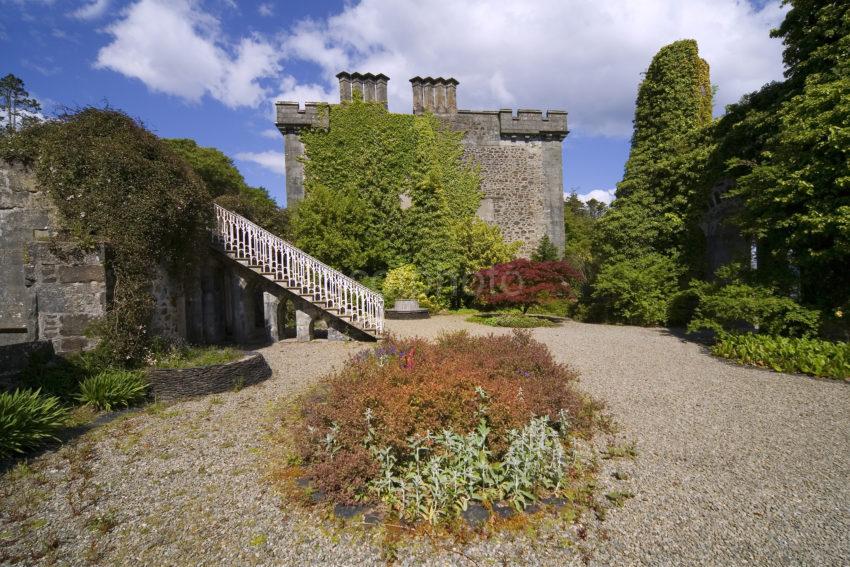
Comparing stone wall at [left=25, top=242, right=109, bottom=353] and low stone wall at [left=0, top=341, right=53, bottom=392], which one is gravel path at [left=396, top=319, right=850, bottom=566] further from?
stone wall at [left=25, top=242, right=109, bottom=353]

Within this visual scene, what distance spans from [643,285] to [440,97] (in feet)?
38.3

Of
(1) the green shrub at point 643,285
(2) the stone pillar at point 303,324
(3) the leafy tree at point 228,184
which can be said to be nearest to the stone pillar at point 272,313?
(2) the stone pillar at point 303,324

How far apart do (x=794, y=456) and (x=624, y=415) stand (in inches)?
58.2

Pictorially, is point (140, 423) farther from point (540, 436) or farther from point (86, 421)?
point (540, 436)

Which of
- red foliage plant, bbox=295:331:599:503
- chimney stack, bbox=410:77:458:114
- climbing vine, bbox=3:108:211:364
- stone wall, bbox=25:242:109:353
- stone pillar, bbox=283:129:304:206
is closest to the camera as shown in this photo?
red foliage plant, bbox=295:331:599:503

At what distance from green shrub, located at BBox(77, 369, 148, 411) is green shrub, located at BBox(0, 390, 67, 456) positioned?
665mm

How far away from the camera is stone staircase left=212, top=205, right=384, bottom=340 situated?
9.15m

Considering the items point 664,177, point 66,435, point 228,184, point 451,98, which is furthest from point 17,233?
point 228,184

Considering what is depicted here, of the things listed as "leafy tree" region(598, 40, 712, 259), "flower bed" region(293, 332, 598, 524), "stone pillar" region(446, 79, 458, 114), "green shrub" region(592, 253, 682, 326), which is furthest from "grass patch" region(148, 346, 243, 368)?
"stone pillar" region(446, 79, 458, 114)

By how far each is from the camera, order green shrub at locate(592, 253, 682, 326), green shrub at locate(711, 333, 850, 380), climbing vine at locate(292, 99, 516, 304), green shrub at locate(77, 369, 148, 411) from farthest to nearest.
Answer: climbing vine at locate(292, 99, 516, 304) → green shrub at locate(592, 253, 682, 326) → green shrub at locate(711, 333, 850, 380) → green shrub at locate(77, 369, 148, 411)

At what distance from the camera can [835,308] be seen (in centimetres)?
689

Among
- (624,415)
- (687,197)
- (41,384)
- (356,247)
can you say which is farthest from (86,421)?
(687,197)

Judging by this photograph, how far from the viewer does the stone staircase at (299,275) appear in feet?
30.0

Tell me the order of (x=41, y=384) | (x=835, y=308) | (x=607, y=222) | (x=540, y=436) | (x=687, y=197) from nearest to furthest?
(x=540, y=436), (x=41, y=384), (x=835, y=308), (x=687, y=197), (x=607, y=222)
